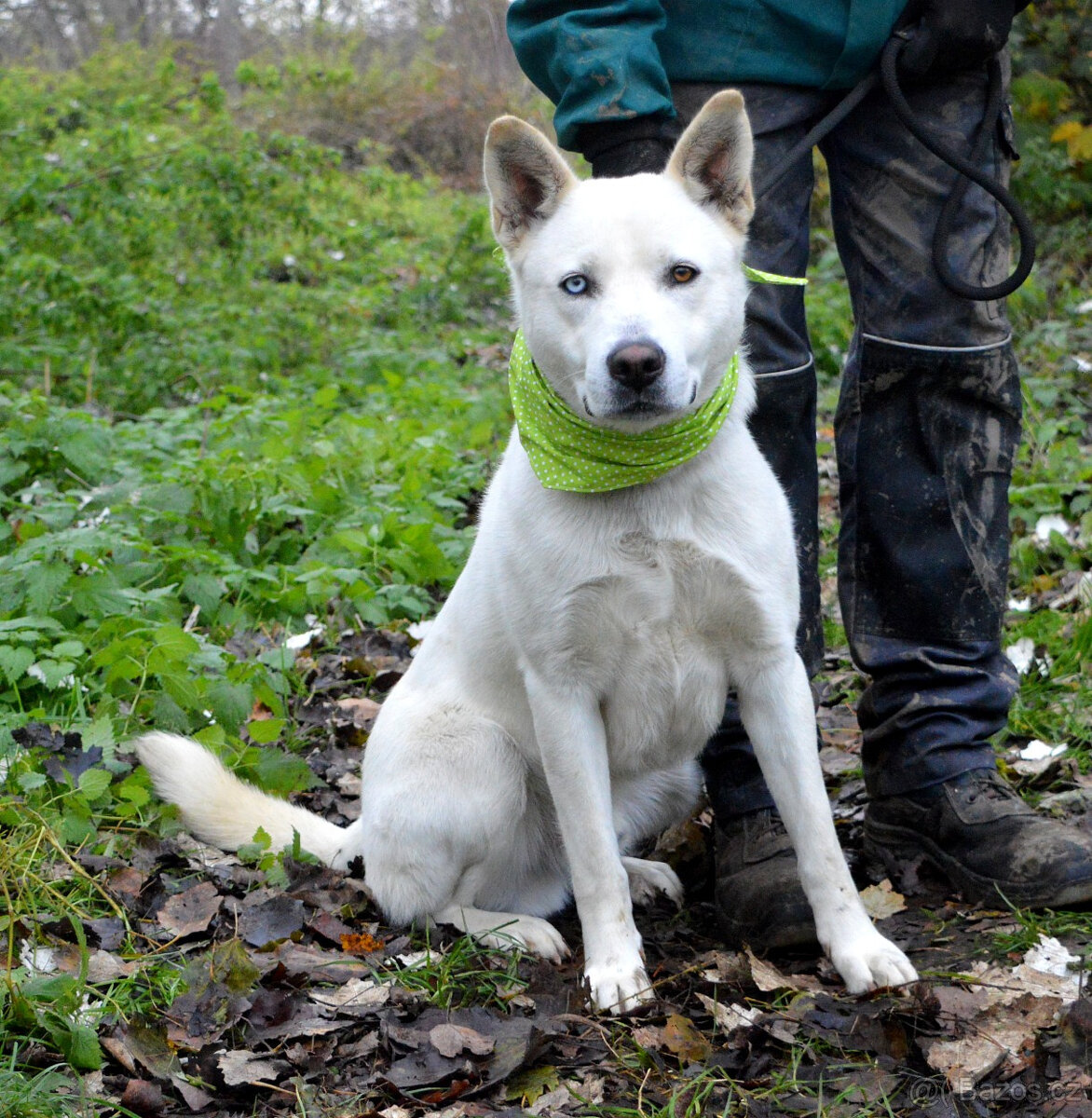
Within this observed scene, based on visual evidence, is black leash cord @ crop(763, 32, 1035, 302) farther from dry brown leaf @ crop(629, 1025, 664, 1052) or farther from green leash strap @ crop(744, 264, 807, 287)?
dry brown leaf @ crop(629, 1025, 664, 1052)

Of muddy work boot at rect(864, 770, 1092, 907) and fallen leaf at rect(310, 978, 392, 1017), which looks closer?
fallen leaf at rect(310, 978, 392, 1017)

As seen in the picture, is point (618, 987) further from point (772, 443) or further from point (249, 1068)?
point (772, 443)

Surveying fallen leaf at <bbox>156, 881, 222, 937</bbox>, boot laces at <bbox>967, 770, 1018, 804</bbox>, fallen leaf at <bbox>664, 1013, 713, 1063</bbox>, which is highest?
fallen leaf at <bbox>156, 881, 222, 937</bbox>

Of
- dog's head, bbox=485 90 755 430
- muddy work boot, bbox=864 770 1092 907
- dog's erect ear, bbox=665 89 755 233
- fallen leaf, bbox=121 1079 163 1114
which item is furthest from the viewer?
muddy work boot, bbox=864 770 1092 907

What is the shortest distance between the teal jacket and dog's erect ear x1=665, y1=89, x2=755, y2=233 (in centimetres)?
14

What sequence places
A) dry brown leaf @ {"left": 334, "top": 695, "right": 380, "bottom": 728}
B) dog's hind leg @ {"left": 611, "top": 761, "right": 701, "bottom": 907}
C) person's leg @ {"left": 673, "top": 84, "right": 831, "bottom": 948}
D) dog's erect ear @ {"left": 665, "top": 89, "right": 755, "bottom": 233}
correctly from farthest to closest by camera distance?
dry brown leaf @ {"left": 334, "top": 695, "right": 380, "bottom": 728} → dog's hind leg @ {"left": 611, "top": 761, "right": 701, "bottom": 907} → person's leg @ {"left": 673, "top": 84, "right": 831, "bottom": 948} → dog's erect ear @ {"left": 665, "top": 89, "right": 755, "bottom": 233}

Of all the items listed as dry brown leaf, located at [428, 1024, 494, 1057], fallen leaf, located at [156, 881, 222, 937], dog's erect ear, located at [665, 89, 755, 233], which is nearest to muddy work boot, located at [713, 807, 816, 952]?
dry brown leaf, located at [428, 1024, 494, 1057]

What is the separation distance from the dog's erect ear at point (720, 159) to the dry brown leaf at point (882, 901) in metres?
1.47

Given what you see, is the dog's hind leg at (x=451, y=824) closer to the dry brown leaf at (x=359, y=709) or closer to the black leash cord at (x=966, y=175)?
the dry brown leaf at (x=359, y=709)

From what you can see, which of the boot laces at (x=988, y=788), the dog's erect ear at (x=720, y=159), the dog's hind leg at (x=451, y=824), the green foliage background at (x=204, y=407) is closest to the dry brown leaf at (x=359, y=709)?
the green foliage background at (x=204, y=407)

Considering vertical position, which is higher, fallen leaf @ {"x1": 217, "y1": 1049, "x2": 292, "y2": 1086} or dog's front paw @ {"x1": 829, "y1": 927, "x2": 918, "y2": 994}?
fallen leaf @ {"x1": 217, "y1": 1049, "x2": 292, "y2": 1086}

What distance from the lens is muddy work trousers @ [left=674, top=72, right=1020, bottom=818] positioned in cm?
266

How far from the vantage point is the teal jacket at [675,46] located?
247cm

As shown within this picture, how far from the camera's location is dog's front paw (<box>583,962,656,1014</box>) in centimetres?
234
